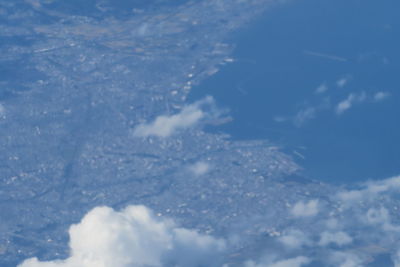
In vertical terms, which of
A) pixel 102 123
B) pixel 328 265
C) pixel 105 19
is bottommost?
pixel 328 265

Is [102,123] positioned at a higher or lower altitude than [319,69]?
lower

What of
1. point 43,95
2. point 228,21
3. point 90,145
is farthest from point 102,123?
point 228,21

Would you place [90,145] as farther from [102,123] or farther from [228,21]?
[228,21]

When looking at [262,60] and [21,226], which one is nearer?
[21,226]

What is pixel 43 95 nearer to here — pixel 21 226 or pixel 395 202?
pixel 21 226

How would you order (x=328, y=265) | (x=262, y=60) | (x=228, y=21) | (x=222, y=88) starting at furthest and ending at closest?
(x=228, y=21)
(x=262, y=60)
(x=222, y=88)
(x=328, y=265)

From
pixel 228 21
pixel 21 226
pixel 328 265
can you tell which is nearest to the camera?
pixel 328 265

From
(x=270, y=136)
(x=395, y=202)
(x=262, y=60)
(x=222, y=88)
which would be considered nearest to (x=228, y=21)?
(x=262, y=60)
